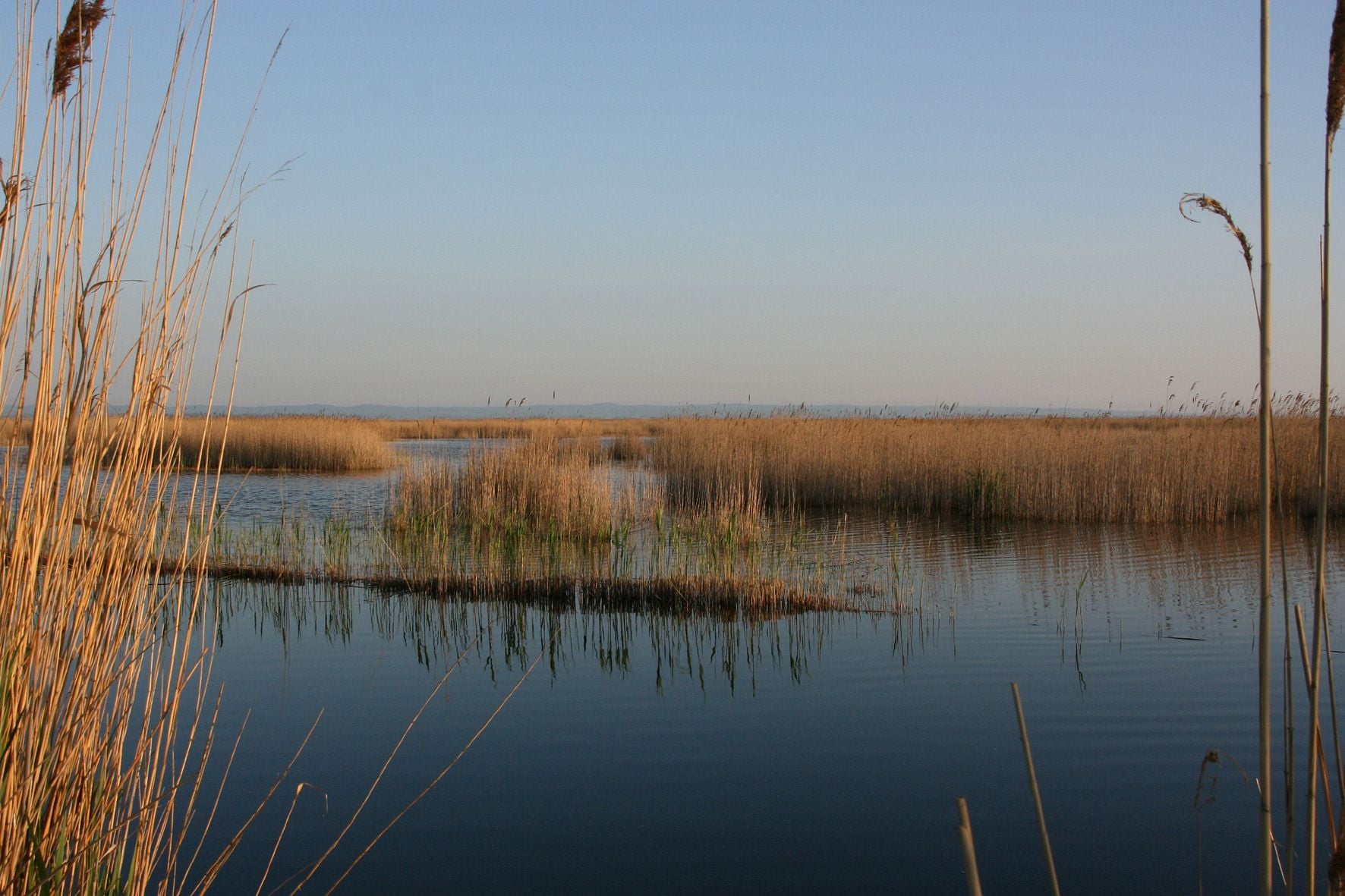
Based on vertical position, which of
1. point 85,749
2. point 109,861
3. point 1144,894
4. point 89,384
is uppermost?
point 89,384

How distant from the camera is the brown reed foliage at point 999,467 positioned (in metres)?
11.0

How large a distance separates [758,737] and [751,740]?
4cm

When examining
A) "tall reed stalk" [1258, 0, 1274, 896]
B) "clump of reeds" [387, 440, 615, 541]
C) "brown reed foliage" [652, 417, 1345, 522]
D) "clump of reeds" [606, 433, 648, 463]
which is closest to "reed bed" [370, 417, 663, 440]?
"clump of reeds" [606, 433, 648, 463]

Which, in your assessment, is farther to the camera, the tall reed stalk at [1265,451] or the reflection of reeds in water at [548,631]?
the reflection of reeds in water at [548,631]

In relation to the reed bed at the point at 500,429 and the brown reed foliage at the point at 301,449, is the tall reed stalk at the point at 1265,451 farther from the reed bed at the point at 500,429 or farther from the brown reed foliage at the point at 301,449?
the brown reed foliage at the point at 301,449

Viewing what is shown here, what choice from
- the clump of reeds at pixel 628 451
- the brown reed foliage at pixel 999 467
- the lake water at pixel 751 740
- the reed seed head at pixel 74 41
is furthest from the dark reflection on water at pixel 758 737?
the clump of reeds at pixel 628 451

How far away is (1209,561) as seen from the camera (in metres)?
8.21

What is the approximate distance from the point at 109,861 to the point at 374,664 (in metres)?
3.51

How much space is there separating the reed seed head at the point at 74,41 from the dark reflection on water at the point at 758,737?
7.48ft

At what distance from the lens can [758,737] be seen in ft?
13.7

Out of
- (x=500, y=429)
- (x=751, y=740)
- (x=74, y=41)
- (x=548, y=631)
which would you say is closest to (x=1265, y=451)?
(x=74, y=41)

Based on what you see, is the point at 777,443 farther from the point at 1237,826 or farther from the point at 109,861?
the point at 109,861

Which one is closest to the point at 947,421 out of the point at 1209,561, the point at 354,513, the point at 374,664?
the point at 1209,561

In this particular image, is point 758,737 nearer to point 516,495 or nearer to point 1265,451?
point 1265,451
